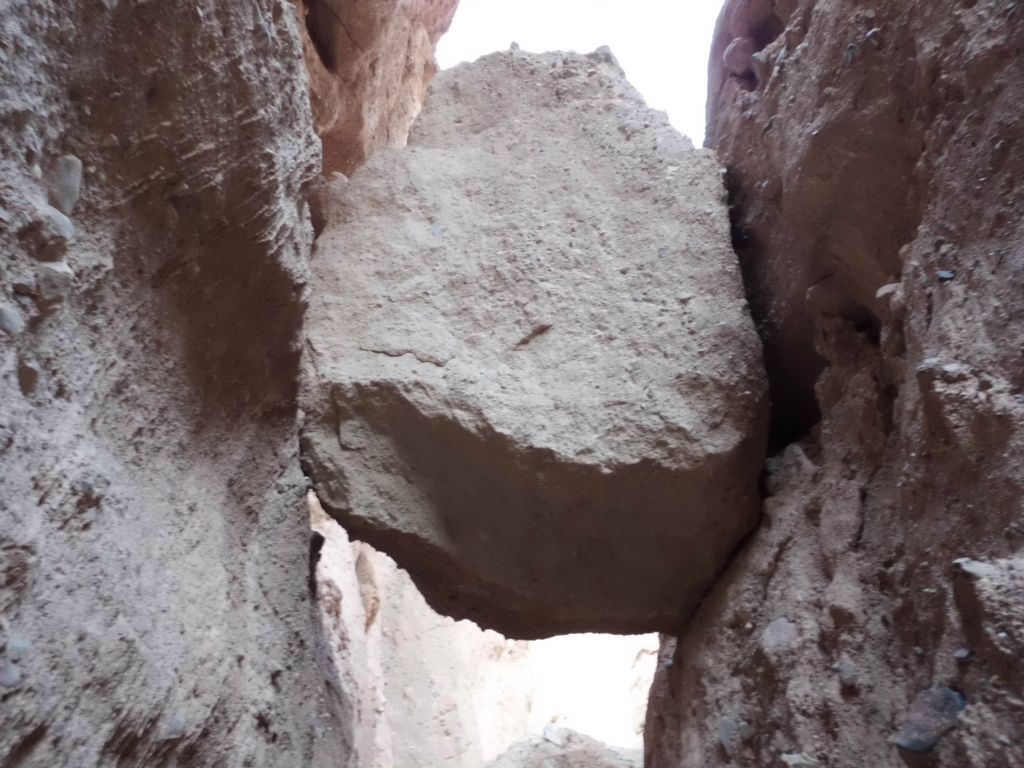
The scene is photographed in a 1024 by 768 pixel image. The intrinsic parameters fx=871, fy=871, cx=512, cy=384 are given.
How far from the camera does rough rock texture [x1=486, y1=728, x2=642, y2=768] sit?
96.5 inches

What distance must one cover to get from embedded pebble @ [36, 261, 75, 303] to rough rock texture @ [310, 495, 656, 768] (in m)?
1.02

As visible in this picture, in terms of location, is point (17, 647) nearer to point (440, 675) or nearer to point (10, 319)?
point (10, 319)

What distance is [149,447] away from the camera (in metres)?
1.24

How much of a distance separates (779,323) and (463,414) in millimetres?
677

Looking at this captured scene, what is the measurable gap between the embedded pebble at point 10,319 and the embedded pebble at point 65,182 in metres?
0.15

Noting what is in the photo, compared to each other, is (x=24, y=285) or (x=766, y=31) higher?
(x=766, y=31)

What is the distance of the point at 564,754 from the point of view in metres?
2.51

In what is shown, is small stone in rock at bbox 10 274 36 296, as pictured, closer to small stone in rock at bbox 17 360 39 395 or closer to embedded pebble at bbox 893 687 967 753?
small stone in rock at bbox 17 360 39 395

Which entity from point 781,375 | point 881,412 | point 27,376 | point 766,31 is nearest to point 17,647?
point 27,376

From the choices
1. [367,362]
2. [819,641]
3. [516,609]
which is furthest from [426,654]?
[819,641]

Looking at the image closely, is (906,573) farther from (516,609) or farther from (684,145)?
(684,145)

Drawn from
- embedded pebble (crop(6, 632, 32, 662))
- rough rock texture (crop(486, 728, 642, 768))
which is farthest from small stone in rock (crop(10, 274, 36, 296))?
rough rock texture (crop(486, 728, 642, 768))

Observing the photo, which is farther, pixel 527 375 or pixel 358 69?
pixel 358 69

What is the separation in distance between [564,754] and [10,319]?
81.8 inches
